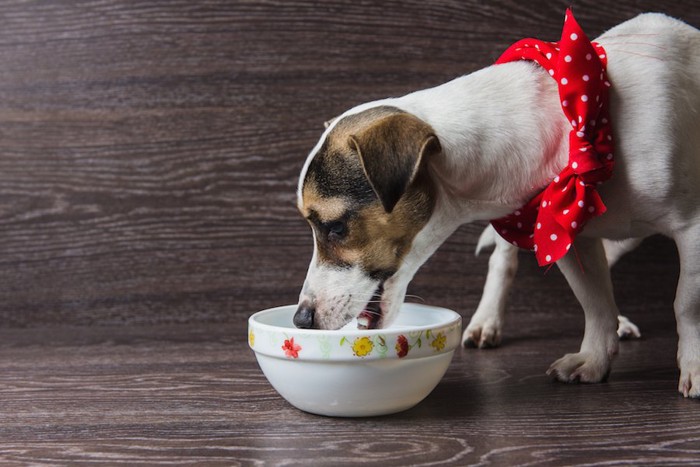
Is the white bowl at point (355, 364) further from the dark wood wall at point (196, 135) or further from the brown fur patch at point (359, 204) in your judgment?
the dark wood wall at point (196, 135)

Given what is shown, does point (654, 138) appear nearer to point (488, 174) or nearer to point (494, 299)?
point (488, 174)

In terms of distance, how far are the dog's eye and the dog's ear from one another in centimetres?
12

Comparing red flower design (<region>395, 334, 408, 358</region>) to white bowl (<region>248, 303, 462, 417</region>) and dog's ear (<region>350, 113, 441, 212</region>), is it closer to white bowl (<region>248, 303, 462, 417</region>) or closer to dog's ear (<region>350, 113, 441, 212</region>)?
white bowl (<region>248, 303, 462, 417</region>)

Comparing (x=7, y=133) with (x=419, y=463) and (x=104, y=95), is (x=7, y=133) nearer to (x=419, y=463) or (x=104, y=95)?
(x=104, y=95)

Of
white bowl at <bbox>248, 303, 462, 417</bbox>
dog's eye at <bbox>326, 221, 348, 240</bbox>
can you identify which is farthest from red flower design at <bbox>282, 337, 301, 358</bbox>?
dog's eye at <bbox>326, 221, 348, 240</bbox>

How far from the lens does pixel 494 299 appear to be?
2.04 m

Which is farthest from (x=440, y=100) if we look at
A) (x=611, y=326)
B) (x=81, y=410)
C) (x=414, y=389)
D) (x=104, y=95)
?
(x=104, y=95)

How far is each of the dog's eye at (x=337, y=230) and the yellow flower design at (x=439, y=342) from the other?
0.24 metres

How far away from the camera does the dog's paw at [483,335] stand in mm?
1968

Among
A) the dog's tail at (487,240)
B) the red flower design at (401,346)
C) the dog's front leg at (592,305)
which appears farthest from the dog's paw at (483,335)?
the red flower design at (401,346)

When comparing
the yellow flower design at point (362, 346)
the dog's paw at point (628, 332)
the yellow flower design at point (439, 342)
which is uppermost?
the yellow flower design at point (362, 346)

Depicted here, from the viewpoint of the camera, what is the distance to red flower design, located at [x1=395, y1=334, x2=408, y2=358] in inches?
47.9

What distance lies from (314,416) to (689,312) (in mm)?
692

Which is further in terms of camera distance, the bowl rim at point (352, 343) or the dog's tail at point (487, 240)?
the dog's tail at point (487, 240)
